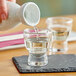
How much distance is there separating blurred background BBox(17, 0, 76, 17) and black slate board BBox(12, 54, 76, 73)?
1881mm

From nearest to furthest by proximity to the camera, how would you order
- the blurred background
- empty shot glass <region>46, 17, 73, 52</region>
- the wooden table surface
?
the wooden table surface < empty shot glass <region>46, 17, 73, 52</region> < the blurred background

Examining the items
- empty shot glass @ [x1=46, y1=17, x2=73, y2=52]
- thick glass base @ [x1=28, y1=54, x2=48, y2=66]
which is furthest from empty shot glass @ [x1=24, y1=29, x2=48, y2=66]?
empty shot glass @ [x1=46, y1=17, x2=73, y2=52]

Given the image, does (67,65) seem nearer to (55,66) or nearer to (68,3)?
(55,66)

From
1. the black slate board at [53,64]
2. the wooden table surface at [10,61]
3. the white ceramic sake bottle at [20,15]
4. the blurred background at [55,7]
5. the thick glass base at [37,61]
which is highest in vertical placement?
the white ceramic sake bottle at [20,15]

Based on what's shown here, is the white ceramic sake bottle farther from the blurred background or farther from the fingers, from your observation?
the blurred background

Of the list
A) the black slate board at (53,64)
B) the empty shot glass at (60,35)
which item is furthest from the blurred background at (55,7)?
the black slate board at (53,64)

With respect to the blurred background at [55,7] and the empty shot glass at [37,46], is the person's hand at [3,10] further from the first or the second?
the blurred background at [55,7]

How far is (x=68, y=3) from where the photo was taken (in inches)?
120

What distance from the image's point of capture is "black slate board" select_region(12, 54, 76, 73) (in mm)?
810

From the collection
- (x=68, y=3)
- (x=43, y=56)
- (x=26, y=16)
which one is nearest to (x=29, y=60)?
(x=43, y=56)

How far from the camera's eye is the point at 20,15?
32.8 inches

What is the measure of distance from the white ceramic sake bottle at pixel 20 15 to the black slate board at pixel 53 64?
5.2 inches

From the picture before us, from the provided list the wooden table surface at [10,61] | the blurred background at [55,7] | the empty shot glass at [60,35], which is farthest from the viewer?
the blurred background at [55,7]

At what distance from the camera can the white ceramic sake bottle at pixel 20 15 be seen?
2.78 ft
